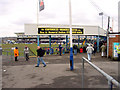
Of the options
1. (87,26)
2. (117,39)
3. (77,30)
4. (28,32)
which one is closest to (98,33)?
(87,26)

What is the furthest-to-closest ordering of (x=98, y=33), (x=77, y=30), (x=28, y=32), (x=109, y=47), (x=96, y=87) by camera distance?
(x=98, y=33)
(x=77, y=30)
(x=28, y=32)
(x=109, y=47)
(x=96, y=87)

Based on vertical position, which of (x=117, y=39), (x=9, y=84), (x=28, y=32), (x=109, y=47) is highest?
(x=28, y=32)

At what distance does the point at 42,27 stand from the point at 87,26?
6558 millimetres

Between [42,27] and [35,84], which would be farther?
[42,27]

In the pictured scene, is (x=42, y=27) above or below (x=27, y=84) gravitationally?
above

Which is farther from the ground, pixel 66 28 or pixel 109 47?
pixel 66 28

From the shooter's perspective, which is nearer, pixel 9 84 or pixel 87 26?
pixel 9 84

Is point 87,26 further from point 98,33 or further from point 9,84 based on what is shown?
point 9,84

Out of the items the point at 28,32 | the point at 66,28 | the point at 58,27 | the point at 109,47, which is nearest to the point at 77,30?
the point at 66,28

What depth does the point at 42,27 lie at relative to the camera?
1677 centimetres

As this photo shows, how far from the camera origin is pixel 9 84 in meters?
5.91

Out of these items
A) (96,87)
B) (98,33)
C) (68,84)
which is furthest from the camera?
(98,33)

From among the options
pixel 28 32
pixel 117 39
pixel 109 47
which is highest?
pixel 28 32

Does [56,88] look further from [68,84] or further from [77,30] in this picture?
[77,30]
